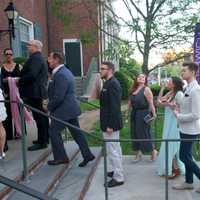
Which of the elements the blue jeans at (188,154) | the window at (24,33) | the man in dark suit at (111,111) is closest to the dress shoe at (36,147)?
the man in dark suit at (111,111)

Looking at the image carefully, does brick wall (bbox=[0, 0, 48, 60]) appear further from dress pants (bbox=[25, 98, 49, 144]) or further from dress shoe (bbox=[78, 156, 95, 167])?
dress shoe (bbox=[78, 156, 95, 167])

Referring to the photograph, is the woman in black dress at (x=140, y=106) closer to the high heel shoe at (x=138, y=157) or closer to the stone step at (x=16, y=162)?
the high heel shoe at (x=138, y=157)

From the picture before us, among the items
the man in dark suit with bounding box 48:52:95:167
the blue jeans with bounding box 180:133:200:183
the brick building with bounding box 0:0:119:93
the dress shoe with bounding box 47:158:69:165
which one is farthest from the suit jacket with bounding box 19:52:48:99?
the brick building with bounding box 0:0:119:93

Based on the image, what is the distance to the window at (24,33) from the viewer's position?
15665mm

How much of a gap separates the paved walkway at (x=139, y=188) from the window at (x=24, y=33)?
1020cm

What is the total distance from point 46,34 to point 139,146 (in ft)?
49.5

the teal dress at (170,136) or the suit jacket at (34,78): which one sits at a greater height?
the suit jacket at (34,78)

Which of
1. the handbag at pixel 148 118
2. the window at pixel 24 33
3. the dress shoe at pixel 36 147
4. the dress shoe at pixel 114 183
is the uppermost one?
the window at pixel 24 33

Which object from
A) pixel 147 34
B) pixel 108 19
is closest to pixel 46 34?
pixel 108 19

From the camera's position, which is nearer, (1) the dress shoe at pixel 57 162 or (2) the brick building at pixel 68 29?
(1) the dress shoe at pixel 57 162

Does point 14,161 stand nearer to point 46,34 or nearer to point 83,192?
point 83,192

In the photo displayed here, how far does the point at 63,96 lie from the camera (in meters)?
5.36

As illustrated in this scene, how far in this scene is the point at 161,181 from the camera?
554cm

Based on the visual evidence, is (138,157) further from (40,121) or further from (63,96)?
(63,96)
